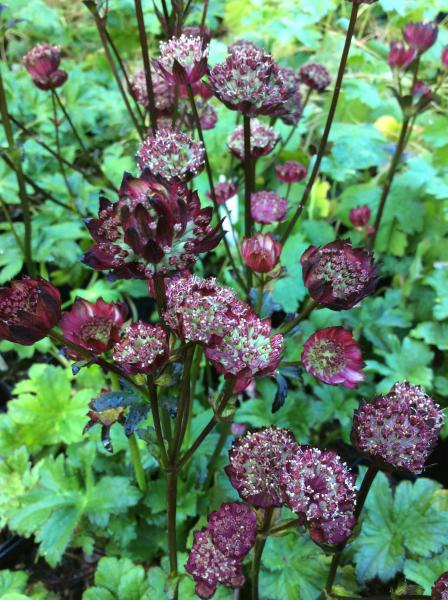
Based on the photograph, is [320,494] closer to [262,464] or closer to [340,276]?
[262,464]

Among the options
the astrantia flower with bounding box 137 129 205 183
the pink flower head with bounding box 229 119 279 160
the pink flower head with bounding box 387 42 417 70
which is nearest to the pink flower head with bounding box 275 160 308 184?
the pink flower head with bounding box 229 119 279 160

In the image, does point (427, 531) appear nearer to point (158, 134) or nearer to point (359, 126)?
point (158, 134)

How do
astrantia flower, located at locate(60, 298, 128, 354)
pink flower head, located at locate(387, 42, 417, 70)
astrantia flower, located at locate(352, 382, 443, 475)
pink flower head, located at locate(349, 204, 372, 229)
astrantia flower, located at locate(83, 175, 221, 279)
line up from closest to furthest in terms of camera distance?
astrantia flower, located at locate(83, 175, 221, 279), astrantia flower, located at locate(352, 382, 443, 475), astrantia flower, located at locate(60, 298, 128, 354), pink flower head, located at locate(387, 42, 417, 70), pink flower head, located at locate(349, 204, 372, 229)

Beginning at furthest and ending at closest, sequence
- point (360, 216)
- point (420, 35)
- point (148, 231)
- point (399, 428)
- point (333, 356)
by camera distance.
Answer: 1. point (360, 216)
2. point (420, 35)
3. point (333, 356)
4. point (399, 428)
5. point (148, 231)

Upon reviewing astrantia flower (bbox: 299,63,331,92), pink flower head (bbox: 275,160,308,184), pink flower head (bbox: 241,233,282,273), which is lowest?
pink flower head (bbox: 241,233,282,273)

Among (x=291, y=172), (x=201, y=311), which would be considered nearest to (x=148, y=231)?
(x=201, y=311)

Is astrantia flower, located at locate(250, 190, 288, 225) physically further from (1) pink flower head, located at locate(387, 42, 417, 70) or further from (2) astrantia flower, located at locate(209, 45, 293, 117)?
(1) pink flower head, located at locate(387, 42, 417, 70)
